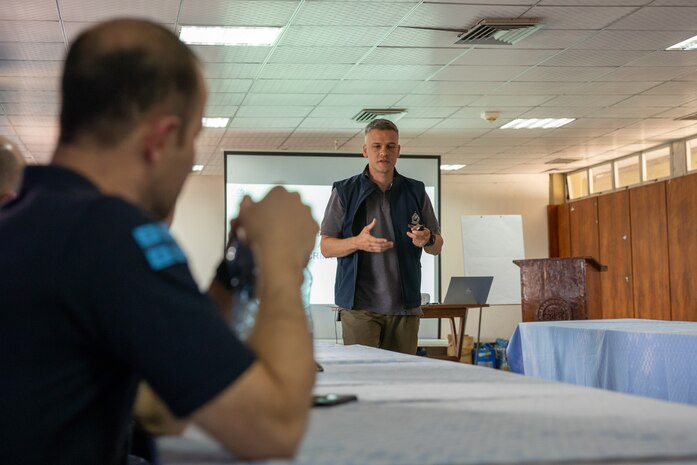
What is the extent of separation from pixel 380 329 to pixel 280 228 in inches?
107

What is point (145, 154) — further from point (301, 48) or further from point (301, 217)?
point (301, 48)

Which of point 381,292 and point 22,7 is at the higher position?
point 22,7

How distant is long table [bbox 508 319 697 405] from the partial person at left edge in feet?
7.54

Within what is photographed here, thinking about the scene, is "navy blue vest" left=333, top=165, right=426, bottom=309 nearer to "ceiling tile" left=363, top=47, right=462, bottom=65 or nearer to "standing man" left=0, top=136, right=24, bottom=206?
"standing man" left=0, top=136, right=24, bottom=206

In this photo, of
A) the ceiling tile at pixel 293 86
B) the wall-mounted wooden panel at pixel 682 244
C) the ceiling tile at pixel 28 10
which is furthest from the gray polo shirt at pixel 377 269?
the wall-mounted wooden panel at pixel 682 244

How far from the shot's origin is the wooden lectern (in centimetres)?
478

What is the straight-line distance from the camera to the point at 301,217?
95 cm

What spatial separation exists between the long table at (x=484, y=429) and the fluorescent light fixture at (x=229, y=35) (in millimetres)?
5076

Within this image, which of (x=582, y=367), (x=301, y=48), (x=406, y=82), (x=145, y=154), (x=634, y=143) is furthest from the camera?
(x=634, y=143)

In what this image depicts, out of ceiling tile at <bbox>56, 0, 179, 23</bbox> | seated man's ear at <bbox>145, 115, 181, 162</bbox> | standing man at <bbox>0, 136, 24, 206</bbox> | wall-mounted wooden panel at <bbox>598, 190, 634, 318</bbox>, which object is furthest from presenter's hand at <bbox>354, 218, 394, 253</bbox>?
wall-mounted wooden panel at <bbox>598, 190, 634, 318</bbox>

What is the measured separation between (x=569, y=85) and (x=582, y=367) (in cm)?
491

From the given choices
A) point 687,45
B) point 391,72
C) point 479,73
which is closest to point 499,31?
point 479,73

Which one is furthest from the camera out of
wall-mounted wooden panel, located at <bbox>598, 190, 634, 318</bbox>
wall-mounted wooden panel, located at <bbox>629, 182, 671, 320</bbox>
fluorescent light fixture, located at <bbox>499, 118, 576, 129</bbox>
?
wall-mounted wooden panel, located at <bbox>598, 190, 634, 318</bbox>

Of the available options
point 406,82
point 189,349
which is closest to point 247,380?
point 189,349
